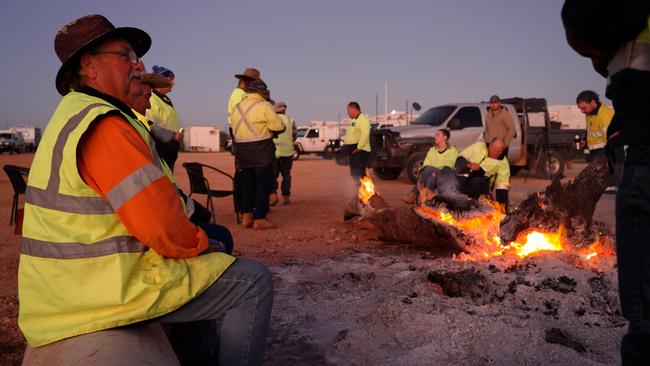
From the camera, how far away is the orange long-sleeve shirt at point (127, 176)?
183 centimetres

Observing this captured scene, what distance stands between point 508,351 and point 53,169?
2.55 meters

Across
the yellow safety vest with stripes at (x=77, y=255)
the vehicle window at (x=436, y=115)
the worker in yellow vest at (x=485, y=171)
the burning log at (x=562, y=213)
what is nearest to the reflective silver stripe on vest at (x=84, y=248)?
the yellow safety vest with stripes at (x=77, y=255)

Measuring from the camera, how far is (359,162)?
10.9 meters

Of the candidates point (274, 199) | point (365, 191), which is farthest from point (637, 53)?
point (274, 199)

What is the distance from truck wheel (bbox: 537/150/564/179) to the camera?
15977 mm

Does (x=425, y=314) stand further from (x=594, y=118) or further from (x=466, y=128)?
(x=466, y=128)

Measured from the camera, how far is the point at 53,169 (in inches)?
72.6

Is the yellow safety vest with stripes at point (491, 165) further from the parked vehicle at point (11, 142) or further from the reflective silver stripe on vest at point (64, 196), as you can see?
the parked vehicle at point (11, 142)

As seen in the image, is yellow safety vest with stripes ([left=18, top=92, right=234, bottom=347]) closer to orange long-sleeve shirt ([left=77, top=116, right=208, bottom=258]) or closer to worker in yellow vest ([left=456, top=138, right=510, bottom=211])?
orange long-sleeve shirt ([left=77, top=116, right=208, bottom=258])

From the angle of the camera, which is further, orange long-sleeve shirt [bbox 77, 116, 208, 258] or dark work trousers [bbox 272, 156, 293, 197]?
dark work trousers [bbox 272, 156, 293, 197]

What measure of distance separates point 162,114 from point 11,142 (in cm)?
3771

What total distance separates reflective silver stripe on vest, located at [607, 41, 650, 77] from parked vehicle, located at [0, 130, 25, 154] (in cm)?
4273

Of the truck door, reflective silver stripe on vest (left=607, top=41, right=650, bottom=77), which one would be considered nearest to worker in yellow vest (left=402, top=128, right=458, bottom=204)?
the truck door

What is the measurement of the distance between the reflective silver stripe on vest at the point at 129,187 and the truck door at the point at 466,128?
40.4ft
